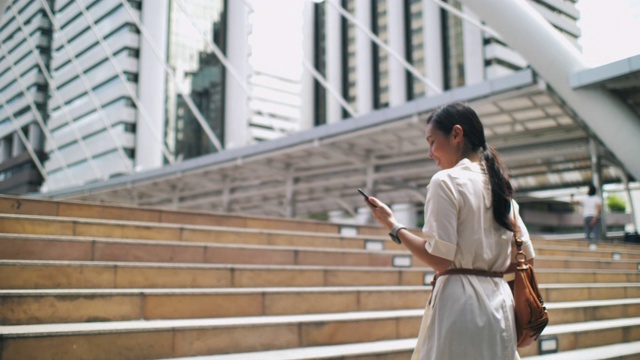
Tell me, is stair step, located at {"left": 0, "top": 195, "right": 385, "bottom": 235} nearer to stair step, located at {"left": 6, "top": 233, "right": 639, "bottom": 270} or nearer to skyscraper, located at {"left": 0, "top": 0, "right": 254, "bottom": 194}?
stair step, located at {"left": 6, "top": 233, "right": 639, "bottom": 270}

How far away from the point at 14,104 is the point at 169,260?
34.8 metres

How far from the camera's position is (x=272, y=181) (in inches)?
934

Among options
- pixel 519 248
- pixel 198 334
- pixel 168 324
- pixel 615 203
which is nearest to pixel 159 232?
pixel 168 324

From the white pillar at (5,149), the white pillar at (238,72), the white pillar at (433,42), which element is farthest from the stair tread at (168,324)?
the white pillar at (238,72)

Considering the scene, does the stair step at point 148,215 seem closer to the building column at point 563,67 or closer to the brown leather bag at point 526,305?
the building column at point 563,67

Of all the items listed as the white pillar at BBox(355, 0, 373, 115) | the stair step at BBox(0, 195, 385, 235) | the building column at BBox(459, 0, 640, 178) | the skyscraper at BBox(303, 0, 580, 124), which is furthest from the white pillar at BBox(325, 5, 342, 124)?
the stair step at BBox(0, 195, 385, 235)

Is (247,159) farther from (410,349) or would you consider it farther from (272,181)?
(410,349)

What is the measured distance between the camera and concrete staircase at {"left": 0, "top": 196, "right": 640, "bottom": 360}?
3242 mm

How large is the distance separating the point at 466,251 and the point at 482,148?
0.40 m

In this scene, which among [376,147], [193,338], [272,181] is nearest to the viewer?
[193,338]

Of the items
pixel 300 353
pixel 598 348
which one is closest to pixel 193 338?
pixel 300 353

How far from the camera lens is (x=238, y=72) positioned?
166ft

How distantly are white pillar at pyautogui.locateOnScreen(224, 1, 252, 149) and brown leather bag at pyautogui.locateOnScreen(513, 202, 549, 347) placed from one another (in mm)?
46814

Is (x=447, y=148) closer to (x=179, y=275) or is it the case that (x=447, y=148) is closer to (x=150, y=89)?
(x=179, y=275)
